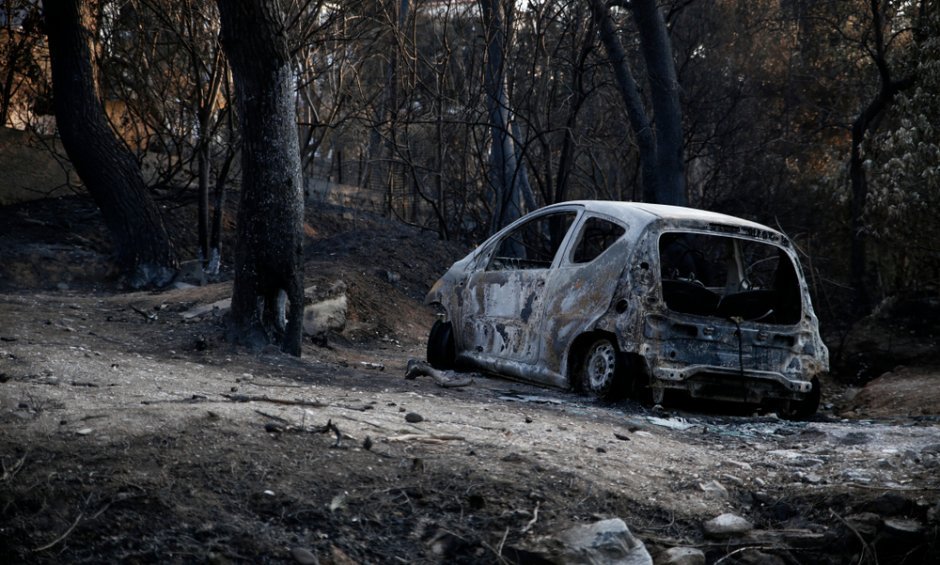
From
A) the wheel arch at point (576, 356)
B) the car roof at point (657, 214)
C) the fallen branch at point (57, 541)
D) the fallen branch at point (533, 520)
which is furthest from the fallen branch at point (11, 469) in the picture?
the car roof at point (657, 214)

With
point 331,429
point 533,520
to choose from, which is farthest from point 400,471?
point 533,520

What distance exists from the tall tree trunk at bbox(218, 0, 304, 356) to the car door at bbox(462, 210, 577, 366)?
1.65 meters

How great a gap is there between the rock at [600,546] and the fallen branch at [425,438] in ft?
4.20

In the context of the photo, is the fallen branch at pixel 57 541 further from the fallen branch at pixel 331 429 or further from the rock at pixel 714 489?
the rock at pixel 714 489

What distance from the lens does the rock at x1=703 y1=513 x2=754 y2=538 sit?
460 cm

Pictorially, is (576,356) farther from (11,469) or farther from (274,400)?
(11,469)

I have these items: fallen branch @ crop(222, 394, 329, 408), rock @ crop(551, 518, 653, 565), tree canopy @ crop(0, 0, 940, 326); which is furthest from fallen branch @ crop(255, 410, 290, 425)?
tree canopy @ crop(0, 0, 940, 326)

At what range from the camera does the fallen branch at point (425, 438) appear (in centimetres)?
536

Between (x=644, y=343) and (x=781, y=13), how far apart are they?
19.7 metres

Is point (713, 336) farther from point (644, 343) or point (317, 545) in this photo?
point (317, 545)

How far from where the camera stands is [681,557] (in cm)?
429

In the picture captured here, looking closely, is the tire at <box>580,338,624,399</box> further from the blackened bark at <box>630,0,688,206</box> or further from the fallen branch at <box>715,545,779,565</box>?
the blackened bark at <box>630,0,688,206</box>

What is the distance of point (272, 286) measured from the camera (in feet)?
31.2

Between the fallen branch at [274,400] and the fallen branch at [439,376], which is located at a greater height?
the fallen branch at [274,400]
